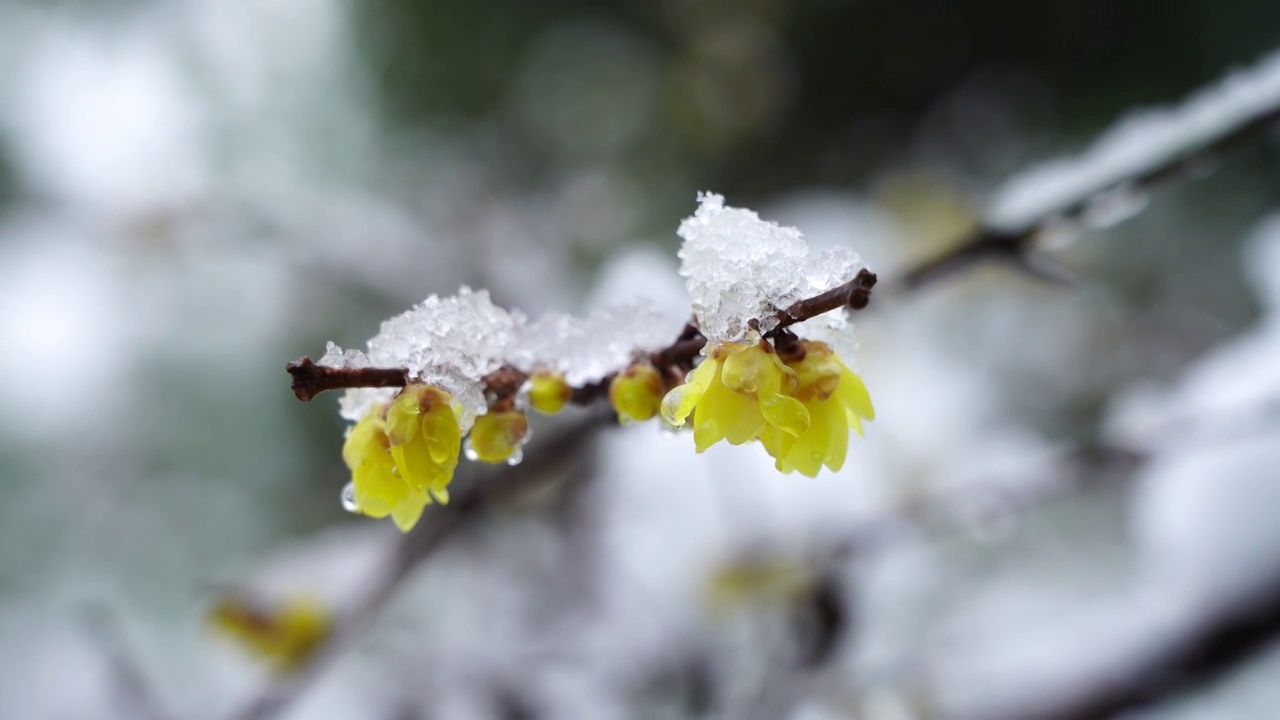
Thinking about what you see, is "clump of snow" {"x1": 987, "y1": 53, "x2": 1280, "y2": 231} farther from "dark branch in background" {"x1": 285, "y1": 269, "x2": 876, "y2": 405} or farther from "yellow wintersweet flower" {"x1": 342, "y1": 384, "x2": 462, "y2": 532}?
"yellow wintersweet flower" {"x1": 342, "y1": 384, "x2": 462, "y2": 532}

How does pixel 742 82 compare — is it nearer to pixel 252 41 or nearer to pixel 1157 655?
pixel 252 41

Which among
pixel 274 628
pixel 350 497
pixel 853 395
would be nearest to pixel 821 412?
pixel 853 395

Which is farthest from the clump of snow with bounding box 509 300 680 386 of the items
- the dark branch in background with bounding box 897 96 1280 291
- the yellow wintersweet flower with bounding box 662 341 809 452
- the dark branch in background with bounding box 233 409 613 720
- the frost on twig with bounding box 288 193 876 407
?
the dark branch in background with bounding box 897 96 1280 291

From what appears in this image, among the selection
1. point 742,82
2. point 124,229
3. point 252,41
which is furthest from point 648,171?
point 124,229

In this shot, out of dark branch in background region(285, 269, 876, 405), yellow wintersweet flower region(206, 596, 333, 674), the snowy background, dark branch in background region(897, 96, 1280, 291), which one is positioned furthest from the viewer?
yellow wintersweet flower region(206, 596, 333, 674)

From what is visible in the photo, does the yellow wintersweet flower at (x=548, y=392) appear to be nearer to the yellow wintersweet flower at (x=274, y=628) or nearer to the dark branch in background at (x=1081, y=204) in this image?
the dark branch in background at (x=1081, y=204)

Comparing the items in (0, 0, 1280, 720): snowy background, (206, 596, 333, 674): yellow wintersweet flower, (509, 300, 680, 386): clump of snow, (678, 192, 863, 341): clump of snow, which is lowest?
(678, 192, 863, 341): clump of snow

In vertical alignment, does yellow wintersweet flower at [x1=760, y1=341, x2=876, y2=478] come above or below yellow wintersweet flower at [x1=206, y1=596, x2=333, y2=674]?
below

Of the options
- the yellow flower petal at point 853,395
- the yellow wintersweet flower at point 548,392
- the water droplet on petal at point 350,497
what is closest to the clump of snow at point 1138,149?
the yellow flower petal at point 853,395
